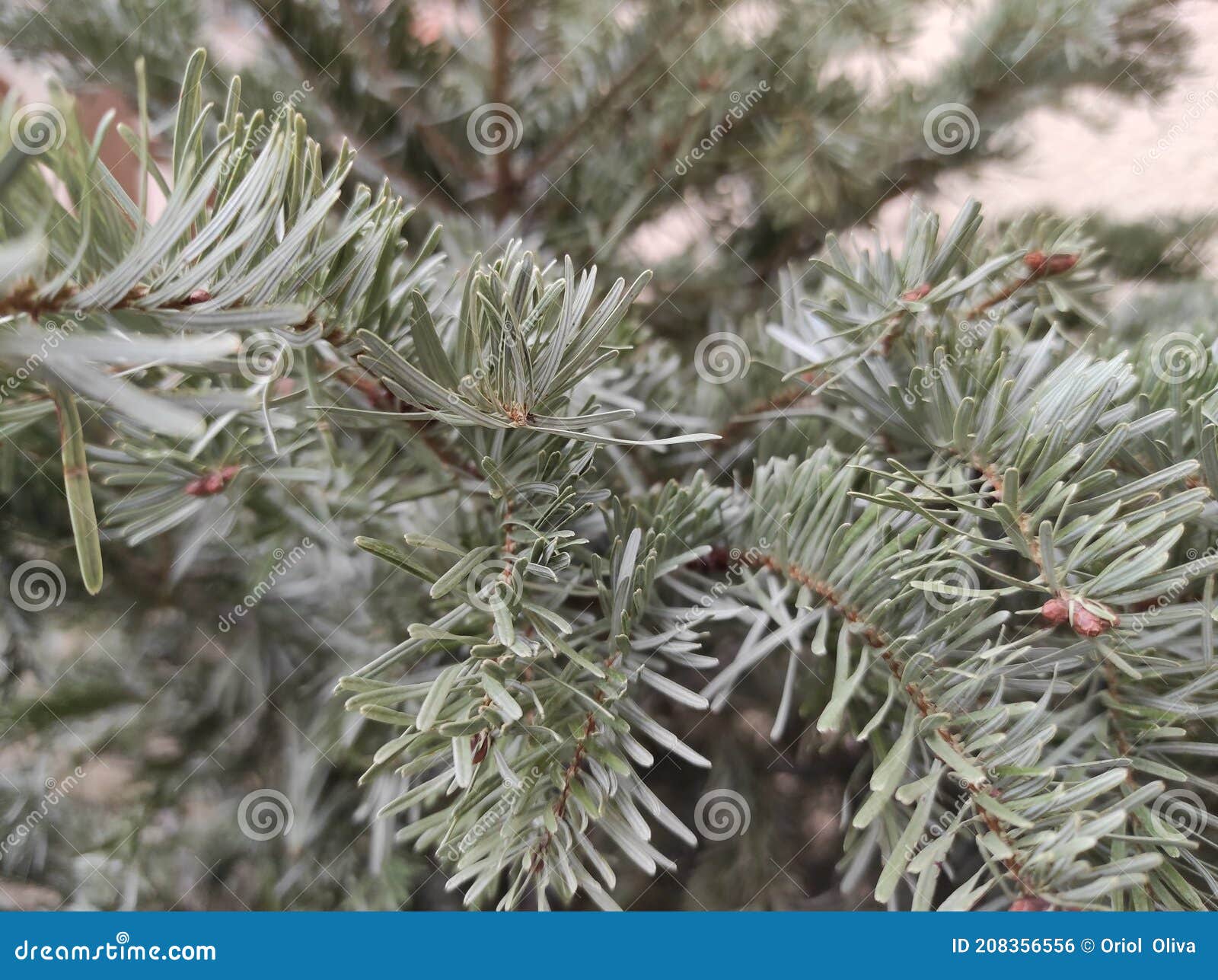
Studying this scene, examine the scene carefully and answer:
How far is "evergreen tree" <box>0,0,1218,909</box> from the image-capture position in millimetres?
133

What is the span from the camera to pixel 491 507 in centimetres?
20

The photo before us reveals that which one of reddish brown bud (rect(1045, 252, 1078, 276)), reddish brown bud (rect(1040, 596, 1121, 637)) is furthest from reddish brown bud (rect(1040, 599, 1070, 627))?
reddish brown bud (rect(1045, 252, 1078, 276))

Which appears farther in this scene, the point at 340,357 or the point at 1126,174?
the point at 1126,174

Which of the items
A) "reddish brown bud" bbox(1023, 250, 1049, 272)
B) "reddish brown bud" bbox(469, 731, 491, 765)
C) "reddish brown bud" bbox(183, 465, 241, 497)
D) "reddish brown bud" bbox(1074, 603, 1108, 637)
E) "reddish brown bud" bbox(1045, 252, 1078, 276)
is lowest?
"reddish brown bud" bbox(469, 731, 491, 765)

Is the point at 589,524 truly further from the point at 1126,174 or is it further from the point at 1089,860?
the point at 1126,174

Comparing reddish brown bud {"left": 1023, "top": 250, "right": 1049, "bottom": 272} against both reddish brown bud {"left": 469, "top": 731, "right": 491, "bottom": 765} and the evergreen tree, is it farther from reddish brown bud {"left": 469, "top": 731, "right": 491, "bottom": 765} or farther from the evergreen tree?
reddish brown bud {"left": 469, "top": 731, "right": 491, "bottom": 765}

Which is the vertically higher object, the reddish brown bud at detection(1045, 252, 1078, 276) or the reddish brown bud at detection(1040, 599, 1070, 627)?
the reddish brown bud at detection(1045, 252, 1078, 276)

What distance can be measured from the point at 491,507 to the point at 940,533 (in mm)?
108

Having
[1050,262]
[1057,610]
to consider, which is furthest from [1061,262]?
[1057,610]

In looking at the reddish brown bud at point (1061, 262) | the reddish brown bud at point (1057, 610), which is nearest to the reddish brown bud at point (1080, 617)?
the reddish brown bud at point (1057, 610)

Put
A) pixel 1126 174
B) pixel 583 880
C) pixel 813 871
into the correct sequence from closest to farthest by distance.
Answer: pixel 583 880 → pixel 813 871 → pixel 1126 174

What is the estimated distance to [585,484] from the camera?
166 millimetres

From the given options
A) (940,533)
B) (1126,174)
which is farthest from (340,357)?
(1126,174)

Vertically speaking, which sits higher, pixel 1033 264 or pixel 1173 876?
pixel 1033 264
